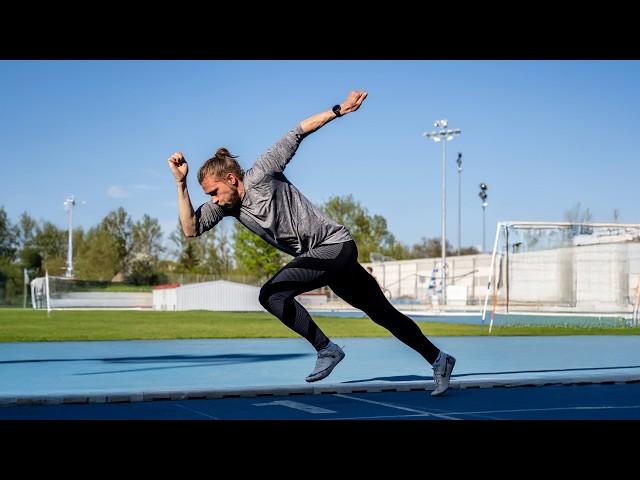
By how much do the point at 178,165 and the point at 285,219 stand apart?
78 centimetres

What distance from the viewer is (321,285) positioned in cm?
561

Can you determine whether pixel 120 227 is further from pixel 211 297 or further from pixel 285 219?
pixel 285 219

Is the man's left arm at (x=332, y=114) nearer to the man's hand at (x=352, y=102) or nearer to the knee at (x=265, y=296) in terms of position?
the man's hand at (x=352, y=102)

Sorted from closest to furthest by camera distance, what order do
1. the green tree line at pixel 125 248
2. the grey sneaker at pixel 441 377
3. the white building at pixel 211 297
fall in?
the grey sneaker at pixel 441 377 → the white building at pixel 211 297 → the green tree line at pixel 125 248

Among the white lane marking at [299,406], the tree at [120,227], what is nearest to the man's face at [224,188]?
the white lane marking at [299,406]

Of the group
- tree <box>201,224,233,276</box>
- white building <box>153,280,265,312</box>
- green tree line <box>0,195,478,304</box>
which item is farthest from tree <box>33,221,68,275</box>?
white building <box>153,280,265,312</box>

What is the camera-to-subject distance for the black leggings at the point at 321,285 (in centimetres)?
558

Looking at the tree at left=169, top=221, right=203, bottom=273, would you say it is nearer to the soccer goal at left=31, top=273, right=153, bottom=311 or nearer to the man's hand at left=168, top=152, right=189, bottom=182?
the soccer goal at left=31, top=273, right=153, bottom=311

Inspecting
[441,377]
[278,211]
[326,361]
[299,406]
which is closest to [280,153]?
[278,211]

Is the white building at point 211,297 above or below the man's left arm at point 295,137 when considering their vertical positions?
below

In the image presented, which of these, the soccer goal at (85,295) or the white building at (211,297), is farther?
the white building at (211,297)

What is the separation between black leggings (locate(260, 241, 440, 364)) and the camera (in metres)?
5.58
